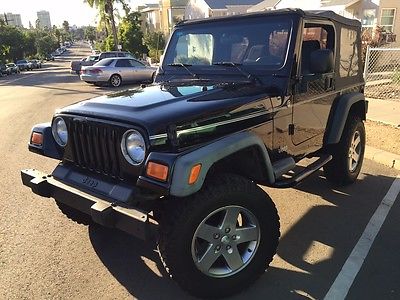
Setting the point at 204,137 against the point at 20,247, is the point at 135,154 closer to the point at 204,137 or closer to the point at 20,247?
the point at 204,137

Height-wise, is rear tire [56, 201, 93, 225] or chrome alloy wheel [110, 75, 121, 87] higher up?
rear tire [56, 201, 93, 225]

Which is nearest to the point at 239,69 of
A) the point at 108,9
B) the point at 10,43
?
the point at 108,9

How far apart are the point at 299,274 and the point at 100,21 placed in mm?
46810

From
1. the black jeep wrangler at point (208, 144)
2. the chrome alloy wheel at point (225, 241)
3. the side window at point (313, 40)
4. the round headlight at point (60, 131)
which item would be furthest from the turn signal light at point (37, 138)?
the side window at point (313, 40)

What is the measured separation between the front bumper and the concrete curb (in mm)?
4519

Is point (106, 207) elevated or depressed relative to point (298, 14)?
Result: depressed

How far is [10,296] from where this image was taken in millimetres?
3184

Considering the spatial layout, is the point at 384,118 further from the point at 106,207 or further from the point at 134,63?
the point at 134,63

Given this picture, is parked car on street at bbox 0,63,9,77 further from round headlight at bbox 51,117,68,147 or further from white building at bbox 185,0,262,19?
round headlight at bbox 51,117,68,147

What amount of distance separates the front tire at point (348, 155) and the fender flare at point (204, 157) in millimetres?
2108

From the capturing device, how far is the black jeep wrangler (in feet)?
9.00

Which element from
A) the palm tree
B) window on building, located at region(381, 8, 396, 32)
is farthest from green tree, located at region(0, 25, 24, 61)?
window on building, located at region(381, 8, 396, 32)

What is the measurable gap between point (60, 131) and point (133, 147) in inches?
40.4

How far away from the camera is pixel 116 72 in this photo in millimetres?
19781
